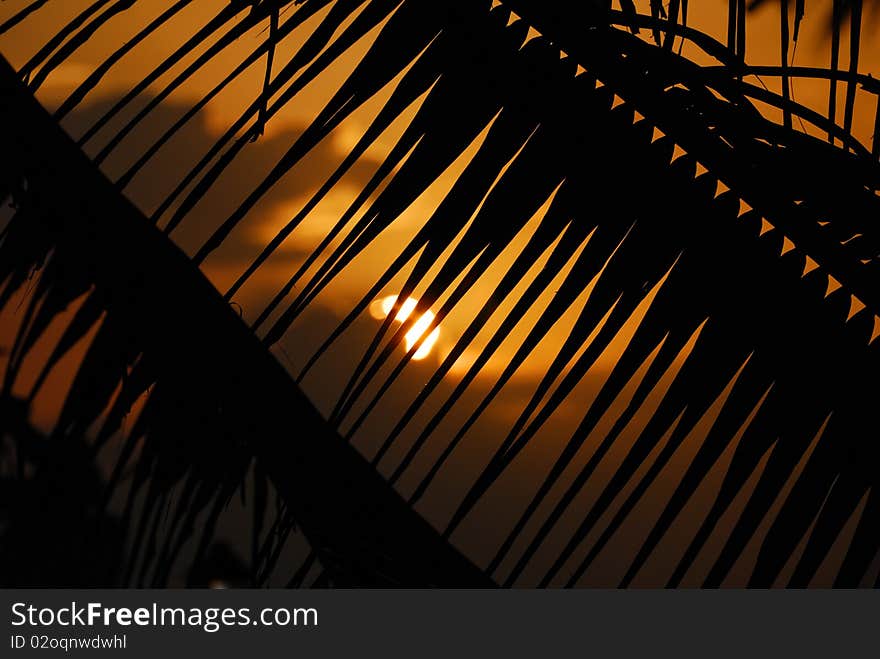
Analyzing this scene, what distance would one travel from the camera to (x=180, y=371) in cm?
114

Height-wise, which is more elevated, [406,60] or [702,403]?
[406,60]

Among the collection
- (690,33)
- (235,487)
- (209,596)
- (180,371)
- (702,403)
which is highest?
(690,33)

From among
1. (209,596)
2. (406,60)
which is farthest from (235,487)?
(406,60)

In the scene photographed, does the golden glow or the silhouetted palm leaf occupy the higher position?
the silhouetted palm leaf

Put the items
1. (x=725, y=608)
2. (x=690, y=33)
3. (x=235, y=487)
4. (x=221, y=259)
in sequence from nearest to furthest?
1. (x=690, y=33)
2. (x=725, y=608)
3. (x=235, y=487)
4. (x=221, y=259)

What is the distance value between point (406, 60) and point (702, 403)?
1.53 ft

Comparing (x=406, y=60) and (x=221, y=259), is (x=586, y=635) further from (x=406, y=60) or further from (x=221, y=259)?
(x=221, y=259)

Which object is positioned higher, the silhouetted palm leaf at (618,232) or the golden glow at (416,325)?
the silhouetted palm leaf at (618,232)

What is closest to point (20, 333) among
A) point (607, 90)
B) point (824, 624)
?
point (607, 90)

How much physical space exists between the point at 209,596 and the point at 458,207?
0.69 meters

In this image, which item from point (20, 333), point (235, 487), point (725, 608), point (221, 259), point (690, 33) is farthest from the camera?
point (221, 259)

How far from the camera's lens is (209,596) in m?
1.15

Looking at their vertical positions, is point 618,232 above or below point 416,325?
above

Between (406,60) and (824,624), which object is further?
(824,624)
